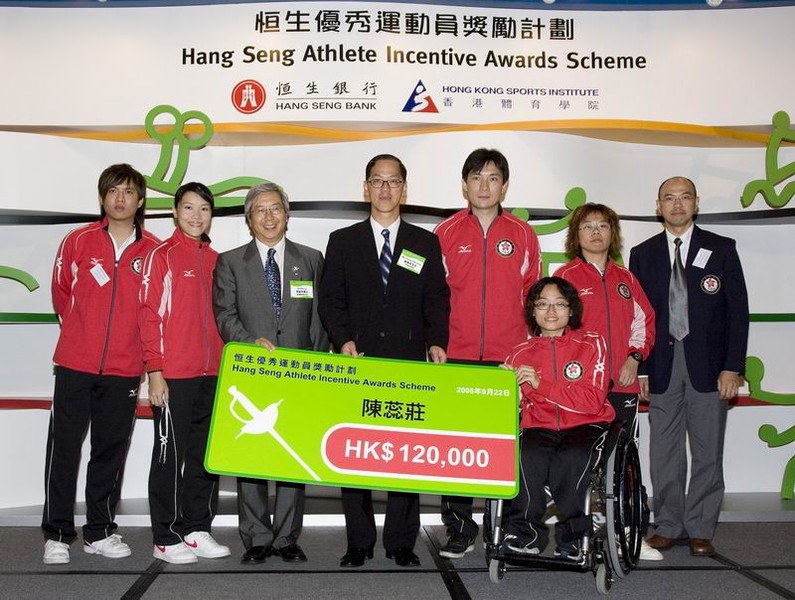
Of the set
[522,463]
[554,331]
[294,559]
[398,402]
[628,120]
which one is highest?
[628,120]

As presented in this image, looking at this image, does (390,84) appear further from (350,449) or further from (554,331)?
(350,449)

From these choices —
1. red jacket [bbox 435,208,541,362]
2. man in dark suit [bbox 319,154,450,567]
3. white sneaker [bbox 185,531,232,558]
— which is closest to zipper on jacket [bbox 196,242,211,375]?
man in dark suit [bbox 319,154,450,567]

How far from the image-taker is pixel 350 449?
3160 mm

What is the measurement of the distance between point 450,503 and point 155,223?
2.34m

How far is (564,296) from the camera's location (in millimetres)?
3395

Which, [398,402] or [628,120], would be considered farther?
[628,120]

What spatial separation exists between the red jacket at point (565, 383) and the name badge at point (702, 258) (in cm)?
93

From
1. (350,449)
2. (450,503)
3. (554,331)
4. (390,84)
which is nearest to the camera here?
(350,449)

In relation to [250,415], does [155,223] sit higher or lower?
higher

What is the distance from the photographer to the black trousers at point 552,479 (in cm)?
308

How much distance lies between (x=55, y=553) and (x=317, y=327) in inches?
58.0

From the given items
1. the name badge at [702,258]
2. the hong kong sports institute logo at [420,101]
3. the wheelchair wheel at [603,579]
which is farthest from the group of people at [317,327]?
the hong kong sports institute logo at [420,101]

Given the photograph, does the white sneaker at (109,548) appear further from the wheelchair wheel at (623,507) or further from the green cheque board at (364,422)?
the wheelchair wheel at (623,507)

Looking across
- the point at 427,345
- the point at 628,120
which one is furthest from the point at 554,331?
the point at 628,120
